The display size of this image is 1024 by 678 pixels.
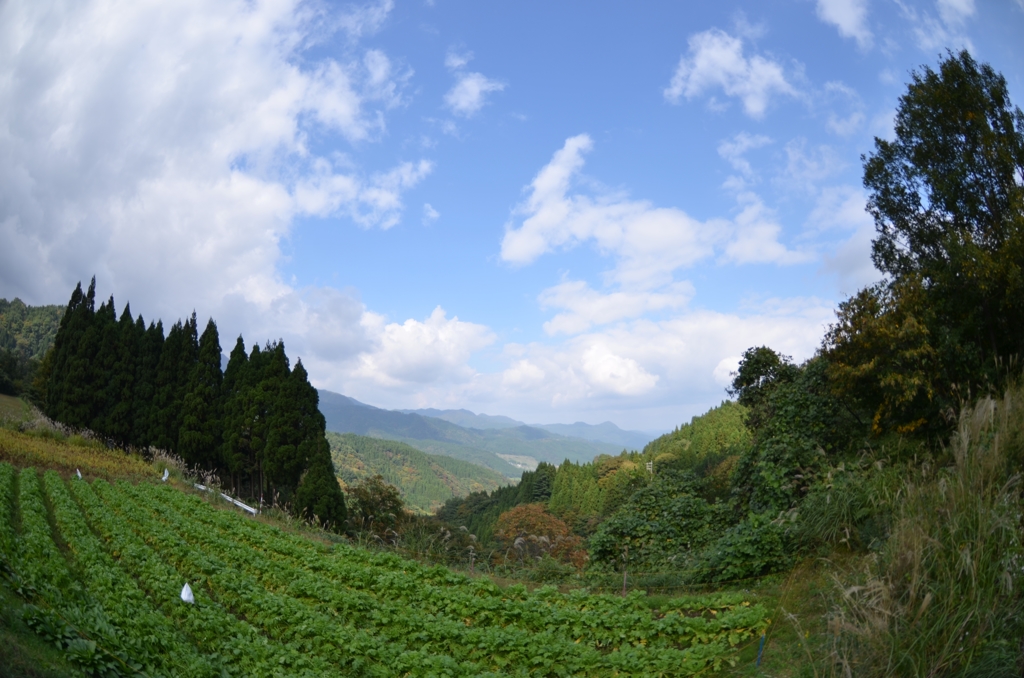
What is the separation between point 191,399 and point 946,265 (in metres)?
26.9

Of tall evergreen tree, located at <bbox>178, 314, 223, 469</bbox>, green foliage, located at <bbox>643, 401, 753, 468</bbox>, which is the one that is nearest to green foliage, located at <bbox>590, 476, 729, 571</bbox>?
tall evergreen tree, located at <bbox>178, 314, 223, 469</bbox>

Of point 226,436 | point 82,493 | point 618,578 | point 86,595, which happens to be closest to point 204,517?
point 82,493

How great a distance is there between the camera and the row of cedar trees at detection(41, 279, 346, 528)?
2294 cm

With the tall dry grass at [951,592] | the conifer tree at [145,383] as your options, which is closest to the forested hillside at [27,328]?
the conifer tree at [145,383]

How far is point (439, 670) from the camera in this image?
5.46m

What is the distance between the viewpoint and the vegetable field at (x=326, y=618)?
17.3 ft

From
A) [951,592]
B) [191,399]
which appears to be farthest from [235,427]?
[951,592]

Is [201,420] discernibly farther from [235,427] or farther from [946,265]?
[946,265]

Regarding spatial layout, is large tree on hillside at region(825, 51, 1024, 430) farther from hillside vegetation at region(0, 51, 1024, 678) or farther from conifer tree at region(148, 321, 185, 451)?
conifer tree at region(148, 321, 185, 451)

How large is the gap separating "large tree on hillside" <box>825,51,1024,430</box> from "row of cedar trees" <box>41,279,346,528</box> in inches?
687

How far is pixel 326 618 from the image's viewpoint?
6.84 m

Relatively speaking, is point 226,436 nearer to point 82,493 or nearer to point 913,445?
point 82,493

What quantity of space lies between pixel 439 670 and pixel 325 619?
1.96m

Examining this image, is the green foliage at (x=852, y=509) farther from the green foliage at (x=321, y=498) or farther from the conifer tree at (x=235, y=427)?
the conifer tree at (x=235, y=427)
